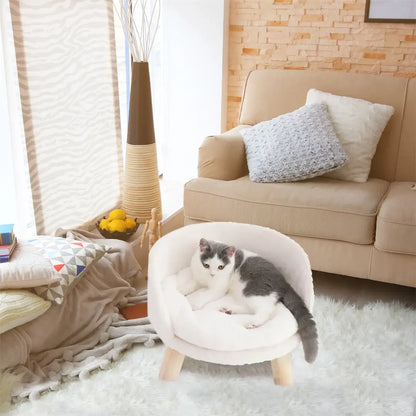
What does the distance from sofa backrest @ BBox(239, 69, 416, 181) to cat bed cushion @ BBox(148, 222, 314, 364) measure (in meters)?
1.08

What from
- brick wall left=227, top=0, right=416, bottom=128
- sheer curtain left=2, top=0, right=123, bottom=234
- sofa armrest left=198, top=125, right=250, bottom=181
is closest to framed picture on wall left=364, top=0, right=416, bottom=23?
brick wall left=227, top=0, right=416, bottom=128

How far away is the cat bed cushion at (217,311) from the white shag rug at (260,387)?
204 mm

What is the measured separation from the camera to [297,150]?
2459 millimetres

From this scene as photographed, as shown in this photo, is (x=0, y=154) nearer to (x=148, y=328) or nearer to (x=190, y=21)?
(x=148, y=328)

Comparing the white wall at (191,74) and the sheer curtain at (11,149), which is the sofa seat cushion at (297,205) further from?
the white wall at (191,74)

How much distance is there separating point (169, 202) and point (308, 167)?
108cm

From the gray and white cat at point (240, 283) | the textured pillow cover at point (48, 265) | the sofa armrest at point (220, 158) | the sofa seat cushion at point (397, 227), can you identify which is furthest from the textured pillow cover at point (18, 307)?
the sofa seat cushion at point (397, 227)

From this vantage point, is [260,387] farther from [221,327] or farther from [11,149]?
Result: [11,149]

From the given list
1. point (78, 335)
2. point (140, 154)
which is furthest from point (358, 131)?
point (78, 335)

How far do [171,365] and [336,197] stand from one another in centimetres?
103

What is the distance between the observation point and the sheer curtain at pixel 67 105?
2256 mm

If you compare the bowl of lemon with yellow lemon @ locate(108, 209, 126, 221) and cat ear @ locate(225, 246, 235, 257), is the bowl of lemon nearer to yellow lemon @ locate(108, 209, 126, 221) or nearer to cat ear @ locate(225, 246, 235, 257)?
yellow lemon @ locate(108, 209, 126, 221)

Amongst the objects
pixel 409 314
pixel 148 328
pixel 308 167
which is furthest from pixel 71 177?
pixel 409 314

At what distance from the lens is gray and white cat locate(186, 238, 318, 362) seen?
173 cm
